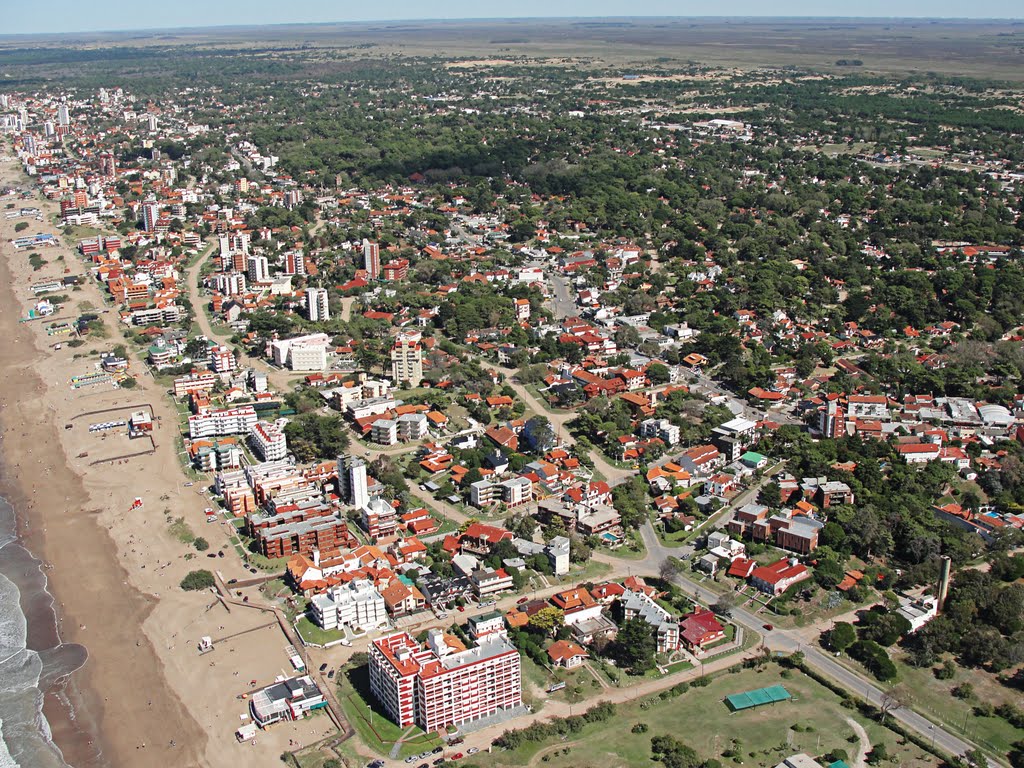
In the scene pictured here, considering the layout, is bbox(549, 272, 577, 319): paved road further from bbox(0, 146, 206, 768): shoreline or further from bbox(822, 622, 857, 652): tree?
bbox(822, 622, 857, 652): tree

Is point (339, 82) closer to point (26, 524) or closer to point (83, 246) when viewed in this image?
point (83, 246)

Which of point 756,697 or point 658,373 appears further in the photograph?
point 658,373

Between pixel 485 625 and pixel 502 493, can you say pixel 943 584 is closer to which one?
pixel 485 625

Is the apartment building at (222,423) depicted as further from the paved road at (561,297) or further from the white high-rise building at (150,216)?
the white high-rise building at (150,216)

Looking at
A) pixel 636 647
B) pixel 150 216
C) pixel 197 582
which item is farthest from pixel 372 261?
pixel 636 647

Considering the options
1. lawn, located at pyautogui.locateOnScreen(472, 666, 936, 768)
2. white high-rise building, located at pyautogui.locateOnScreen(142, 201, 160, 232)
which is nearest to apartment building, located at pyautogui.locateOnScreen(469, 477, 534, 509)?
lawn, located at pyautogui.locateOnScreen(472, 666, 936, 768)

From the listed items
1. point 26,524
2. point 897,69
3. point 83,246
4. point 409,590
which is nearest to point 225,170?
point 83,246
